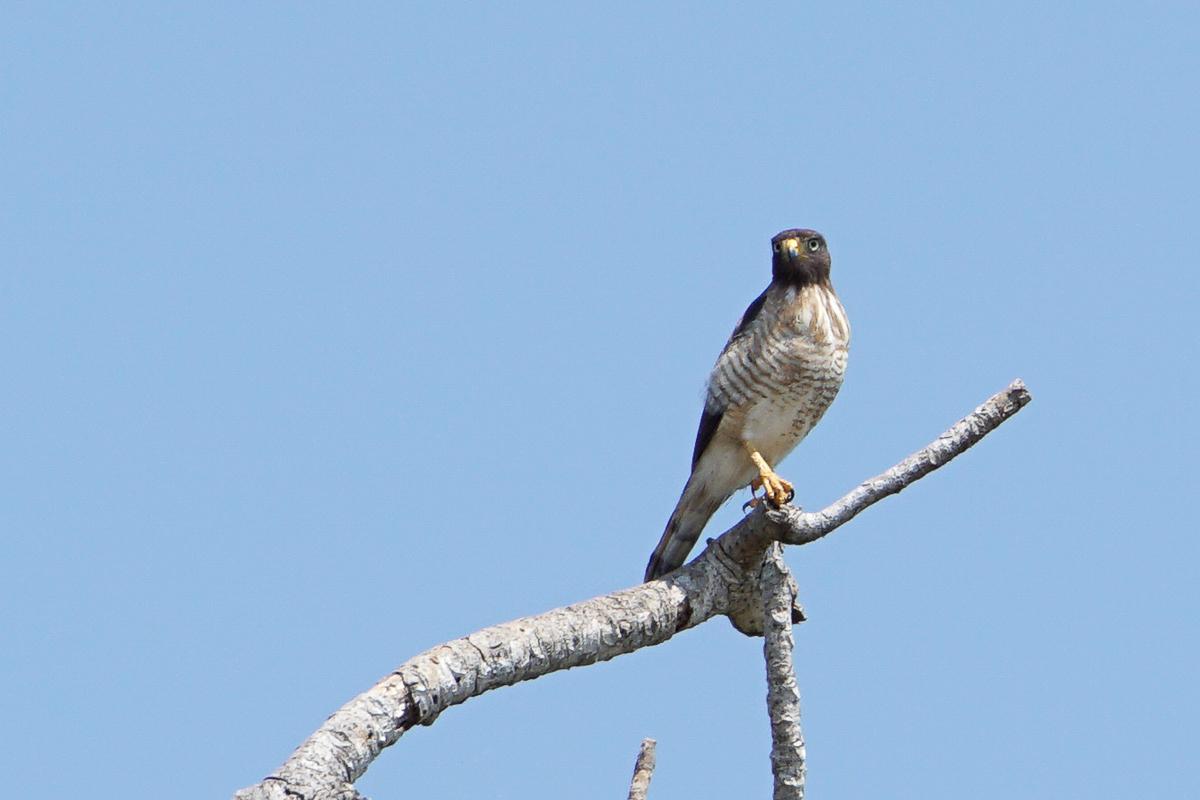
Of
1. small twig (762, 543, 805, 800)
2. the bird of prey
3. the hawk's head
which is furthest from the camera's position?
the hawk's head

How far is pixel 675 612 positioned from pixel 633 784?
1539 millimetres

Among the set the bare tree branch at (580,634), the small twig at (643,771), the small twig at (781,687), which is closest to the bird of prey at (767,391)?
the bare tree branch at (580,634)

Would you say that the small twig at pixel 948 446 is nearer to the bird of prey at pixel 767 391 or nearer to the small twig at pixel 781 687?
the small twig at pixel 781 687

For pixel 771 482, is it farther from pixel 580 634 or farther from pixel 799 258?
pixel 580 634

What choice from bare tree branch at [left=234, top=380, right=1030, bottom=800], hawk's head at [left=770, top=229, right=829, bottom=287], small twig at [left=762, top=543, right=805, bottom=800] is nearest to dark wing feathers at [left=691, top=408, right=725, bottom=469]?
hawk's head at [left=770, top=229, right=829, bottom=287]

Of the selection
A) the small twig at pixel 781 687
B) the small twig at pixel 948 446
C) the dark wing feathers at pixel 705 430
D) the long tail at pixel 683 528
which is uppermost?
the dark wing feathers at pixel 705 430

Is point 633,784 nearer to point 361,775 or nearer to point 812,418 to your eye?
point 361,775

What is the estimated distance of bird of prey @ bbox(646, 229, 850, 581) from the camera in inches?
292

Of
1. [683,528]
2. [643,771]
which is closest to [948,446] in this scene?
[643,771]

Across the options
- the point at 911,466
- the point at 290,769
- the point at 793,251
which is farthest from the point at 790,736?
the point at 793,251

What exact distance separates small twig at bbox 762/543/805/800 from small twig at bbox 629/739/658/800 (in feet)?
2.05

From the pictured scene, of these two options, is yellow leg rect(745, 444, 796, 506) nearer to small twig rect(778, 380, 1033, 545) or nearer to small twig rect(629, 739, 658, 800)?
small twig rect(778, 380, 1033, 545)

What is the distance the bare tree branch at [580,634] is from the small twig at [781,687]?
362 mm

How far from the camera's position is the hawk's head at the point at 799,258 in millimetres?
7723
